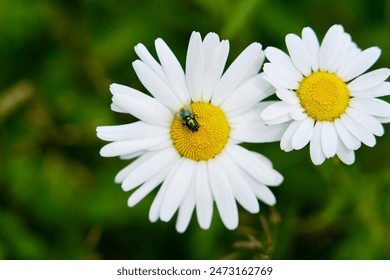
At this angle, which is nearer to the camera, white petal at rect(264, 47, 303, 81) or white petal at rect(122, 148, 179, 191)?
white petal at rect(264, 47, 303, 81)

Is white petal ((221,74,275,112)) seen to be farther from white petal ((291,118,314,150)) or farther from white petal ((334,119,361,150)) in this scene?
white petal ((334,119,361,150))

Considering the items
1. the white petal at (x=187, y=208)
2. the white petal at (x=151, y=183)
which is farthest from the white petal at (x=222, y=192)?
Answer: the white petal at (x=151, y=183)

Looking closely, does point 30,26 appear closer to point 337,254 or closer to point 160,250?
point 160,250

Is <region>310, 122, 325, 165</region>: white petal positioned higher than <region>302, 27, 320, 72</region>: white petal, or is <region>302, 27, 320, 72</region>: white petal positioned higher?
<region>302, 27, 320, 72</region>: white petal

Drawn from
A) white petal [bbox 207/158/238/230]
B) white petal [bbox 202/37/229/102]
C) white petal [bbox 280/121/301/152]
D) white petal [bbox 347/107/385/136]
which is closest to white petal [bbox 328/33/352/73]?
white petal [bbox 347/107/385/136]

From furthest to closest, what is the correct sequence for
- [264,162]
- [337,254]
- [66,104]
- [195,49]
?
[66,104]
[337,254]
[264,162]
[195,49]

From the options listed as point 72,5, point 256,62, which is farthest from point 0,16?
point 256,62
